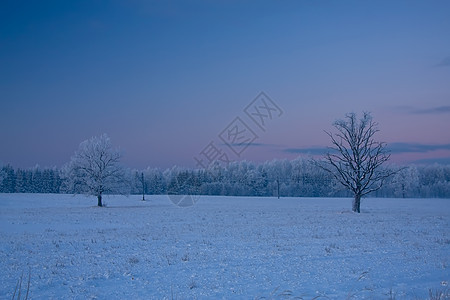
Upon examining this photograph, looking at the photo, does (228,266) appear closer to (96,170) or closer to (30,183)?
(96,170)

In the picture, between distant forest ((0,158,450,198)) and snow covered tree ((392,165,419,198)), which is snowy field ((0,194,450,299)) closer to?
distant forest ((0,158,450,198))

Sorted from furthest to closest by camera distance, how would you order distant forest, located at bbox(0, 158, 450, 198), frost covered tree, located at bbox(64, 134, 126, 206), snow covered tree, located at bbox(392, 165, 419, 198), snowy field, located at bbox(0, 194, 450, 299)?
distant forest, located at bbox(0, 158, 450, 198)
snow covered tree, located at bbox(392, 165, 419, 198)
frost covered tree, located at bbox(64, 134, 126, 206)
snowy field, located at bbox(0, 194, 450, 299)

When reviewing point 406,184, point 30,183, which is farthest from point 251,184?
point 30,183

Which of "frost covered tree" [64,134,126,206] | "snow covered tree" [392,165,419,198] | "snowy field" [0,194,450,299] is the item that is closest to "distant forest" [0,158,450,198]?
"snow covered tree" [392,165,419,198]

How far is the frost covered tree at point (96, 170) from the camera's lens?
47991mm

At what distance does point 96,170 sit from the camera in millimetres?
48531

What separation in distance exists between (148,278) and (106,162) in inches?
1672

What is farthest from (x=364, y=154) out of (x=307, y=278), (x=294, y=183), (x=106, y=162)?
(x=294, y=183)

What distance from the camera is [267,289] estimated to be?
859 cm

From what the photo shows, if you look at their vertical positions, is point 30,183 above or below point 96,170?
below

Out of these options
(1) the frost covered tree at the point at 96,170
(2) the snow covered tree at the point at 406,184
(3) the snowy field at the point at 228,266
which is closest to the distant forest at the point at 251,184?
(2) the snow covered tree at the point at 406,184

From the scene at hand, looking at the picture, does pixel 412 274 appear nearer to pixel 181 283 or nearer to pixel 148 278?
pixel 181 283

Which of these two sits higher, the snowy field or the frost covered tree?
the frost covered tree

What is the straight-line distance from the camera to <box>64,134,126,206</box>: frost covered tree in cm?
4799
